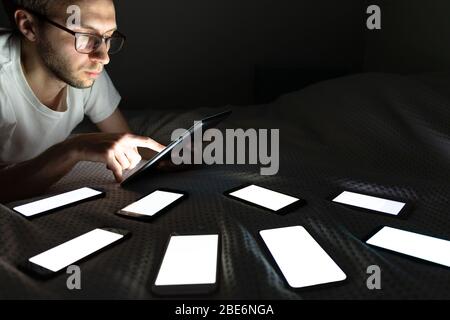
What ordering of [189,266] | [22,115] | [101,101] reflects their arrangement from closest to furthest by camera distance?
1. [189,266]
2. [22,115]
3. [101,101]

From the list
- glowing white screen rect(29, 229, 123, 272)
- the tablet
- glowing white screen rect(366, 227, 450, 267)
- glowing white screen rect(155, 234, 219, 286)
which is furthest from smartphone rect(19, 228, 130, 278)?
glowing white screen rect(366, 227, 450, 267)

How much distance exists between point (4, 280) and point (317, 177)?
0.71m

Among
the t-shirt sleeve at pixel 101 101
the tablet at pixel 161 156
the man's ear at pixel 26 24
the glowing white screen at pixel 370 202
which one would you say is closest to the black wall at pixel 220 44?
the t-shirt sleeve at pixel 101 101

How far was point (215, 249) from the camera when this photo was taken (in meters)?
0.67

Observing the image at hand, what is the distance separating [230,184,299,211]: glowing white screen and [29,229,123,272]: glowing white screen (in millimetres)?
294

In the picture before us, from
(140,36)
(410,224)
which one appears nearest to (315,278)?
(410,224)

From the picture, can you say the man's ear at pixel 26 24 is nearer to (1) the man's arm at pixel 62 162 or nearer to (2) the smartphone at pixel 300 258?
(1) the man's arm at pixel 62 162

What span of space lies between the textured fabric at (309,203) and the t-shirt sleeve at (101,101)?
6.1 inches

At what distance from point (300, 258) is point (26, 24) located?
105 cm

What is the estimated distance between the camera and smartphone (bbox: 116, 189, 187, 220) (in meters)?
0.80

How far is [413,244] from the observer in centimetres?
68

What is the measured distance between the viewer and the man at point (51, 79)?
3.15 ft

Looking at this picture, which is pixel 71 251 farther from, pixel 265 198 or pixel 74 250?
pixel 265 198

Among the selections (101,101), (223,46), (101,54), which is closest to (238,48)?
(223,46)
